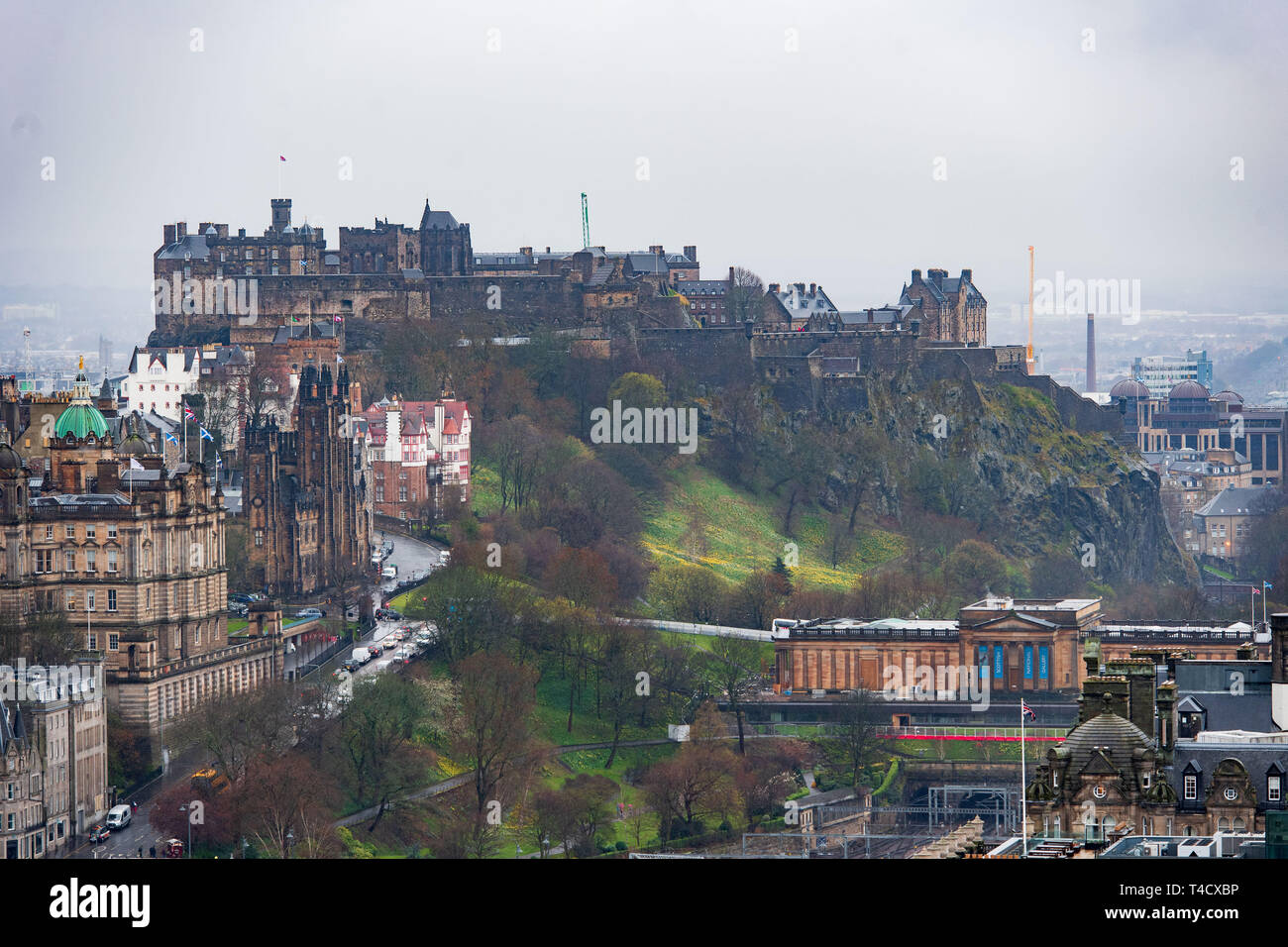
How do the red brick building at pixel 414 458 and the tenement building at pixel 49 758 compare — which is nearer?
the tenement building at pixel 49 758

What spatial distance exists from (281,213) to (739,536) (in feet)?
98.4

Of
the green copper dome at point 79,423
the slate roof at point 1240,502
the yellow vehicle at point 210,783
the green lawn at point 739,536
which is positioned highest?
the green copper dome at point 79,423

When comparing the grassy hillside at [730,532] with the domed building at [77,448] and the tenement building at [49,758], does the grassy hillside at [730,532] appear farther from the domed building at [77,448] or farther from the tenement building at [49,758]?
the tenement building at [49,758]

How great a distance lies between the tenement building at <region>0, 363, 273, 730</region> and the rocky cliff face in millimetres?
49571

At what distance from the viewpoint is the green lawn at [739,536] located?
301ft

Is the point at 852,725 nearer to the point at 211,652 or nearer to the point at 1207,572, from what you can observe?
the point at 211,652

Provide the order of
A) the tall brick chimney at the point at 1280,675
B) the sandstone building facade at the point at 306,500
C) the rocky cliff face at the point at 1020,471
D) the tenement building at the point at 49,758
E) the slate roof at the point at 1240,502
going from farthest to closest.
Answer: the slate roof at the point at 1240,502
the rocky cliff face at the point at 1020,471
the sandstone building facade at the point at 306,500
the tenement building at the point at 49,758
the tall brick chimney at the point at 1280,675

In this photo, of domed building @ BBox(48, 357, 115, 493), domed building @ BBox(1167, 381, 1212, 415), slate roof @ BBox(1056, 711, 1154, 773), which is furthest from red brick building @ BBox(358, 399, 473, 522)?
domed building @ BBox(1167, 381, 1212, 415)

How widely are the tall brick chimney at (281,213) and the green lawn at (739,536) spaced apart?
2386cm

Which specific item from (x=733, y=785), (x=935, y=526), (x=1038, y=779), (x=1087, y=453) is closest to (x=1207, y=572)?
(x=1087, y=453)

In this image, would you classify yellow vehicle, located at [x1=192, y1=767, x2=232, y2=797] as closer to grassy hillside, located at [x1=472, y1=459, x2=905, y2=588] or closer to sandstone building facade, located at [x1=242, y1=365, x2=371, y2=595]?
sandstone building facade, located at [x1=242, y1=365, x2=371, y2=595]

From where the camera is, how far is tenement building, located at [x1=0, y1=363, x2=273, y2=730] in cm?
5972

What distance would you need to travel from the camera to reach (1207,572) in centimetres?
13225

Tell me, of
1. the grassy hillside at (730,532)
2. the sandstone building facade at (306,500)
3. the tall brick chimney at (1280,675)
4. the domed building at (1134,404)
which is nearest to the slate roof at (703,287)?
the grassy hillside at (730,532)
